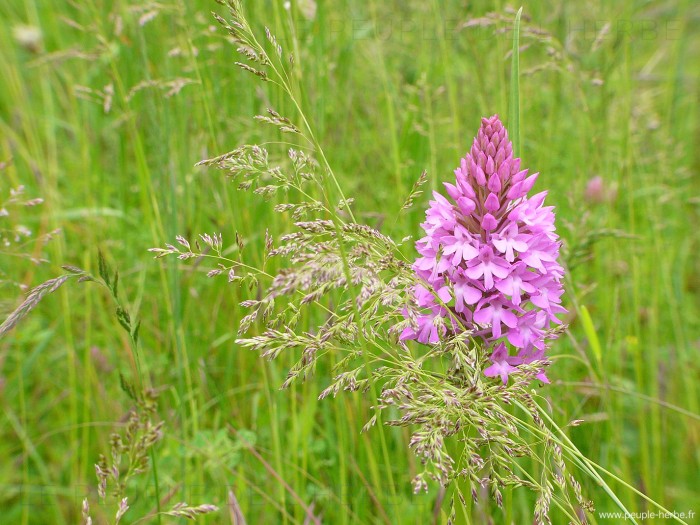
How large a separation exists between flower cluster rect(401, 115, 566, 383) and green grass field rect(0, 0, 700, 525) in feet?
0.82

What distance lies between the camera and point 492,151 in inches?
43.3

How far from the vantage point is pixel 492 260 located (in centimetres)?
104

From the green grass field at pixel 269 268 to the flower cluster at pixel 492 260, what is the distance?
0.82ft

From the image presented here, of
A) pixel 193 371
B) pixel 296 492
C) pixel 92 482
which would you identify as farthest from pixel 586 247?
pixel 92 482

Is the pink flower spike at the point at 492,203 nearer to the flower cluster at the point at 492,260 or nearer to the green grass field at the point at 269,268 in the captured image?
the flower cluster at the point at 492,260

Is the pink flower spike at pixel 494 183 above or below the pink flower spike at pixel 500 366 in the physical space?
above

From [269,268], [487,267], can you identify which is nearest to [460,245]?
[487,267]

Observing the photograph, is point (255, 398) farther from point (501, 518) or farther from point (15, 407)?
point (15, 407)

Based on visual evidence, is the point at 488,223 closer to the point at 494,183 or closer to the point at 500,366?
the point at 494,183

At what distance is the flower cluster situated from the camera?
3.40 feet

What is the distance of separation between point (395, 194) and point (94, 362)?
1156mm

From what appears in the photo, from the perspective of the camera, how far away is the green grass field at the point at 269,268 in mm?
1635

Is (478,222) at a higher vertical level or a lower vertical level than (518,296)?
higher

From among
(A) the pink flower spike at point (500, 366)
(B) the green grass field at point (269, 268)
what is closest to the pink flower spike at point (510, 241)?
(A) the pink flower spike at point (500, 366)
